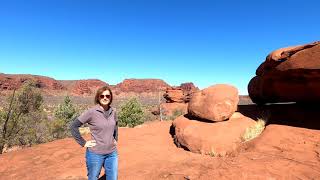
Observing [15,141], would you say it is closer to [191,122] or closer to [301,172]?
[191,122]

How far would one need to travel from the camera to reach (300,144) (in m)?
7.98

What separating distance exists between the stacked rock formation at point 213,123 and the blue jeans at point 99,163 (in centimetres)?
462

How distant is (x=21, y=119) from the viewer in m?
14.4

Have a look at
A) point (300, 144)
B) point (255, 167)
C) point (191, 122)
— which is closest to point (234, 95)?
point (191, 122)

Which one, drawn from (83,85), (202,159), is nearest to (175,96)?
(202,159)

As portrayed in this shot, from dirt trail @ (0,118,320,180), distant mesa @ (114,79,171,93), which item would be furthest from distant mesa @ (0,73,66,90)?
dirt trail @ (0,118,320,180)

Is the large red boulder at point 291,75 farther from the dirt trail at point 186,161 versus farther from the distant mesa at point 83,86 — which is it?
the distant mesa at point 83,86

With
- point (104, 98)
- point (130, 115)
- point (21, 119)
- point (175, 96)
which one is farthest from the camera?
point (175, 96)

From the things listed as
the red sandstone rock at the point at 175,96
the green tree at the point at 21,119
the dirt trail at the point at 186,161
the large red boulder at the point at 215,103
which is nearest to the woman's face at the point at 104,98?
Answer: the dirt trail at the point at 186,161

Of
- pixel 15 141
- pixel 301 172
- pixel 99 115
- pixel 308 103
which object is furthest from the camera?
pixel 15 141

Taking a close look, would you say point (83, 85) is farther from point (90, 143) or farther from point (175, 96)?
point (90, 143)

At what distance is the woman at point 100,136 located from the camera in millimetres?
4520

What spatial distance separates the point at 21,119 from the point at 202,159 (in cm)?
976

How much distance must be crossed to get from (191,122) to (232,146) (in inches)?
95.8
